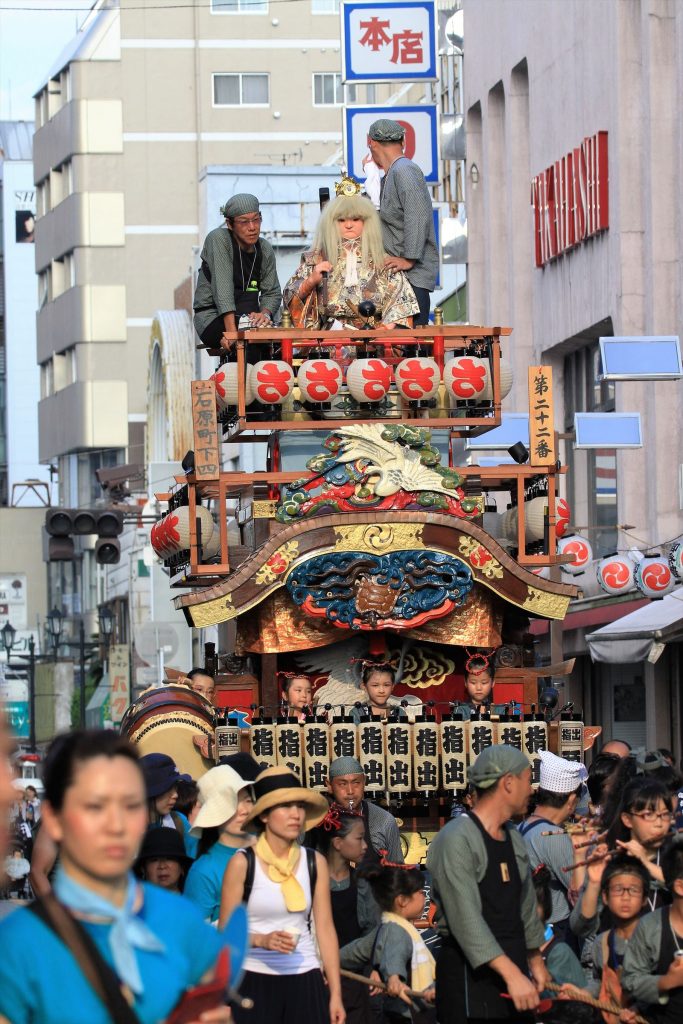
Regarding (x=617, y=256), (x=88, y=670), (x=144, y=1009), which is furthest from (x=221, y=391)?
(x=88, y=670)

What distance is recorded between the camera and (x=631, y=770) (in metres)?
10.7

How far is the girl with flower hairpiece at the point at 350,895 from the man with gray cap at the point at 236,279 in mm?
5639

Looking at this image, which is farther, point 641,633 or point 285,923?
point 641,633

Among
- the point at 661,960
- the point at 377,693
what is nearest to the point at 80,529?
the point at 377,693

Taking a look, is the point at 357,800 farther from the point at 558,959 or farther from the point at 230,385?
the point at 230,385

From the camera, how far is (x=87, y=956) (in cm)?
471

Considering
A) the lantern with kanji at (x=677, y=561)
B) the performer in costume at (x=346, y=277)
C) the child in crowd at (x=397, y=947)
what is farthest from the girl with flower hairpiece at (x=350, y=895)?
the lantern with kanji at (x=677, y=561)

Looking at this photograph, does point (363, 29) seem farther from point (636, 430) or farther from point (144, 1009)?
point (144, 1009)

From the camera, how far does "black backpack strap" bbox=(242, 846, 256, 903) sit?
7.87 metres

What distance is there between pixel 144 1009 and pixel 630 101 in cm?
2544

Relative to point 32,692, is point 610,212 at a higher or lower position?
higher

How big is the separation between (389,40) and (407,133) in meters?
1.62

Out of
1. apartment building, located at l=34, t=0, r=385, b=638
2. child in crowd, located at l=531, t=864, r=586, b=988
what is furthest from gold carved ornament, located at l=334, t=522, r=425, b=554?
apartment building, located at l=34, t=0, r=385, b=638

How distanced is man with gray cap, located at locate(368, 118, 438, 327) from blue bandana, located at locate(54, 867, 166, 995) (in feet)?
35.4
